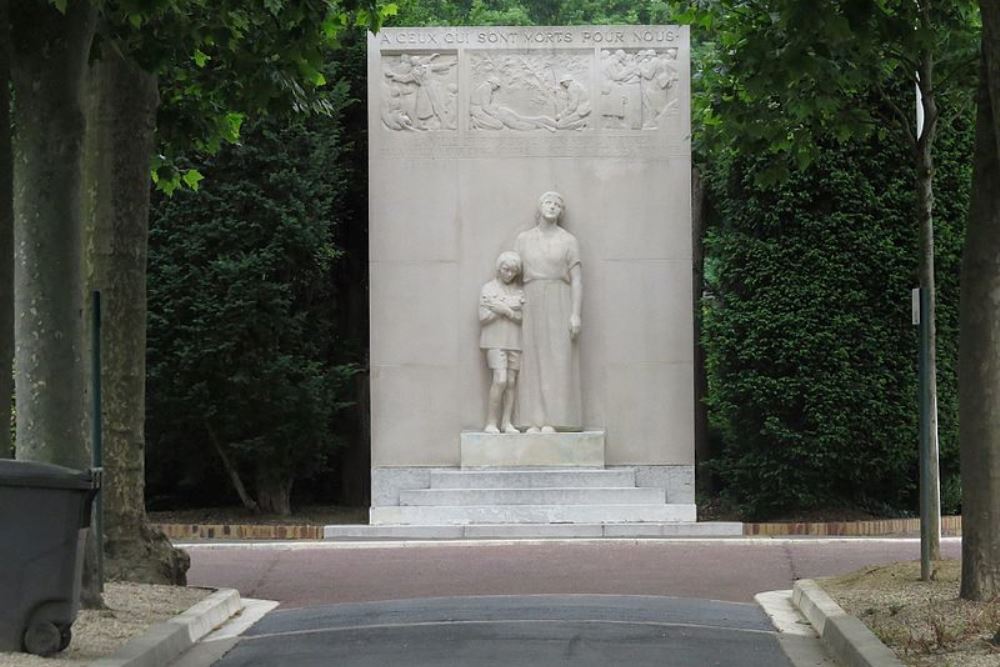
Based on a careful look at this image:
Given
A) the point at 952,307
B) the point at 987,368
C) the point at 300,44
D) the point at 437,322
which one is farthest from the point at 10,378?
the point at 952,307

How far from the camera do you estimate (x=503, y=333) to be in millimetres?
25625

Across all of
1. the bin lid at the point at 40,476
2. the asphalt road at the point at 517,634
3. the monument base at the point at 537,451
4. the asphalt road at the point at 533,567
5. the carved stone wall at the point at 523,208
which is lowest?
the asphalt road at the point at 533,567

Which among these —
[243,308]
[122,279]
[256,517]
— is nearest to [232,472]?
[256,517]

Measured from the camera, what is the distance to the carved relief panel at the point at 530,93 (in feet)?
85.5

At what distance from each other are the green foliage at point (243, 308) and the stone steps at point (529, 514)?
2478mm

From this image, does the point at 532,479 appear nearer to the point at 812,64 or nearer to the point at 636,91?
the point at 636,91

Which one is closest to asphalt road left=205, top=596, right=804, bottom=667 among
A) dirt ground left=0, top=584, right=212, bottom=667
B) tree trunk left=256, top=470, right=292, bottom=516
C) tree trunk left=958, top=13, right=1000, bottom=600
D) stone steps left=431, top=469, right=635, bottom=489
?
dirt ground left=0, top=584, right=212, bottom=667

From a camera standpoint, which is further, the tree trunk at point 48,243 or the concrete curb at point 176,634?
the tree trunk at point 48,243

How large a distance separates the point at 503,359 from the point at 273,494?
4.32m

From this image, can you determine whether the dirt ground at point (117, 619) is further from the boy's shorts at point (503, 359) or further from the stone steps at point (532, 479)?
the boy's shorts at point (503, 359)

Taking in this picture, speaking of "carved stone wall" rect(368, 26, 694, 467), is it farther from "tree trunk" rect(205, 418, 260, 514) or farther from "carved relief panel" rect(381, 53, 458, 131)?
"tree trunk" rect(205, 418, 260, 514)

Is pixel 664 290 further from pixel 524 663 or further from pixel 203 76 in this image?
pixel 524 663

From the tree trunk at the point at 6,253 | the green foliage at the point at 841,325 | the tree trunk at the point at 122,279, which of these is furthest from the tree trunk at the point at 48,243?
the green foliage at the point at 841,325

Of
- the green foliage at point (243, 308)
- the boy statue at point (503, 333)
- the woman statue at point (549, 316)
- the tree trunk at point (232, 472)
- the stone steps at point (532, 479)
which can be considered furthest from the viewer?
the tree trunk at point (232, 472)
